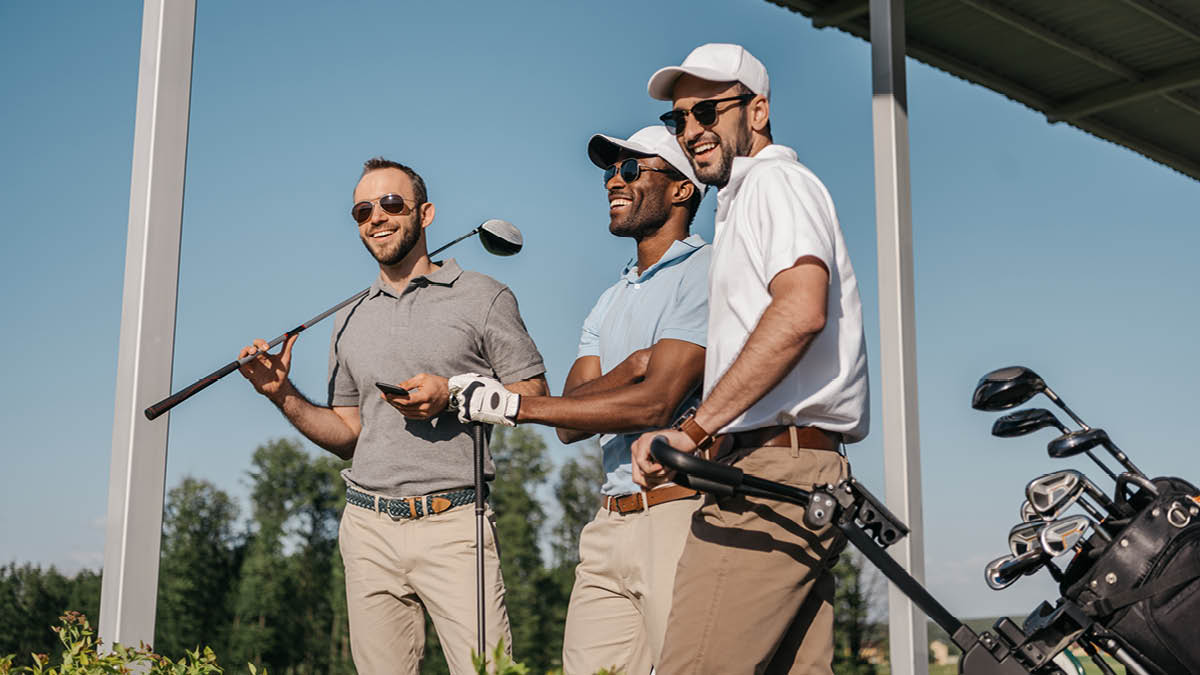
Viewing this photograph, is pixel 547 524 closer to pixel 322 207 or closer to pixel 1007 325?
pixel 322 207

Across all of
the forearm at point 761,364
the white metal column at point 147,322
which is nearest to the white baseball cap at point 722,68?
the forearm at point 761,364

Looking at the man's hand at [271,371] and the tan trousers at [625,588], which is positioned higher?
the man's hand at [271,371]

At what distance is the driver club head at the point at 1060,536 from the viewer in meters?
1.76

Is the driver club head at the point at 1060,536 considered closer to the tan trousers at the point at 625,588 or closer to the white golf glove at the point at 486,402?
the tan trousers at the point at 625,588

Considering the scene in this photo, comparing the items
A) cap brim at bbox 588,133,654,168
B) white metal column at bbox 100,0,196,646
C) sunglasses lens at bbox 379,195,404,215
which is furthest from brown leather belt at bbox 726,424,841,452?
white metal column at bbox 100,0,196,646

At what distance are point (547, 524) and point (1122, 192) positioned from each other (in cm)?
2595

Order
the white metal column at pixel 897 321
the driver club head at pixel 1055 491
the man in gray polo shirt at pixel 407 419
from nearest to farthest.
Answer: the driver club head at pixel 1055 491
the man in gray polo shirt at pixel 407 419
the white metal column at pixel 897 321

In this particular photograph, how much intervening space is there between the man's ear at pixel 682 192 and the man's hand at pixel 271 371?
36.8 inches

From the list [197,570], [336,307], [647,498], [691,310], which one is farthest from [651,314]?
[197,570]

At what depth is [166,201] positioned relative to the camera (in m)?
2.85

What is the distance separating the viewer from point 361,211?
2.96 meters

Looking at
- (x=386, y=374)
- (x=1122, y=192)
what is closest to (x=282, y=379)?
(x=386, y=374)

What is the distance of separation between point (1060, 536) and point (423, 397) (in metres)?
1.32

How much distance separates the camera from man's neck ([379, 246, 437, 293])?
2.95 m
